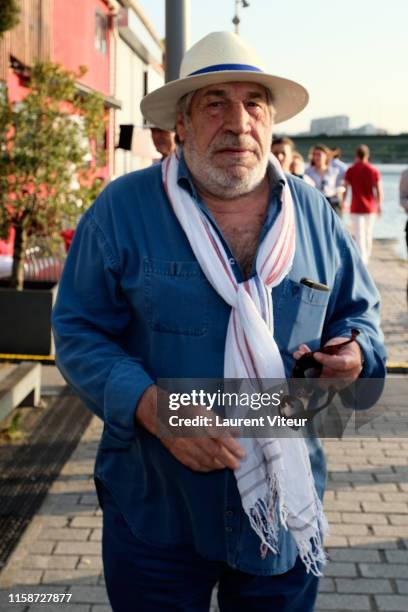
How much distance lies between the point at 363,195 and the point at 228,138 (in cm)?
1199

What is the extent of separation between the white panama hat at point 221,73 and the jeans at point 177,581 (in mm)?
1209

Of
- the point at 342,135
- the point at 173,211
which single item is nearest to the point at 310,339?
the point at 173,211

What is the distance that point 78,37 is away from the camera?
22.3m

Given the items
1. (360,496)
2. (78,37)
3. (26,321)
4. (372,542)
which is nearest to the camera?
(372,542)

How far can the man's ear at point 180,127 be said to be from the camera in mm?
2607

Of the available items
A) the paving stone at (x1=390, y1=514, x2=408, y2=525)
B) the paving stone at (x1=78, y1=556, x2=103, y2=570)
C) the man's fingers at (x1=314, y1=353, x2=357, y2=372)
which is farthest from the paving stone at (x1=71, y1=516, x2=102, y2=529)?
the man's fingers at (x1=314, y1=353, x2=357, y2=372)

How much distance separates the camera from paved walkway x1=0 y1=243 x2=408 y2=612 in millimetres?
3721

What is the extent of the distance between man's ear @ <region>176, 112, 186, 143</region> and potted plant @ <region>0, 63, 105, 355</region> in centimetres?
524

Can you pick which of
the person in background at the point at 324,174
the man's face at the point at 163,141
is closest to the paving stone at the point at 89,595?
the man's face at the point at 163,141

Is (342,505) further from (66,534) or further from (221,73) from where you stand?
(221,73)

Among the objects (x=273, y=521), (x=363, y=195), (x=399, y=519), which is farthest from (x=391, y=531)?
(x=363, y=195)

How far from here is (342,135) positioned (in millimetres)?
56188

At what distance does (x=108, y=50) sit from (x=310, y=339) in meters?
26.6

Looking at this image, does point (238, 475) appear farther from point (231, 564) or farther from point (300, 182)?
Answer: point (300, 182)
